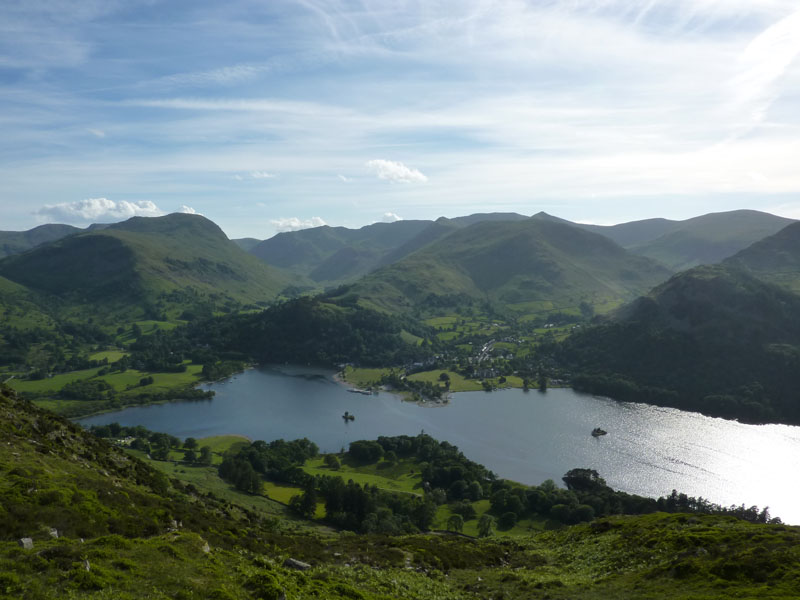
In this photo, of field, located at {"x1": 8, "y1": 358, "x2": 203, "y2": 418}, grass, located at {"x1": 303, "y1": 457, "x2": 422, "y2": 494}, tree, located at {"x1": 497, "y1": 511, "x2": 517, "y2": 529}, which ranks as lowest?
field, located at {"x1": 8, "y1": 358, "x2": 203, "y2": 418}

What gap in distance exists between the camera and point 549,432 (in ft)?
487

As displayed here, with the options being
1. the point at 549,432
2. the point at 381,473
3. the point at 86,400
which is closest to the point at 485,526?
the point at 381,473

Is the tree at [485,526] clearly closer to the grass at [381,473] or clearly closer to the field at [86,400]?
the grass at [381,473]

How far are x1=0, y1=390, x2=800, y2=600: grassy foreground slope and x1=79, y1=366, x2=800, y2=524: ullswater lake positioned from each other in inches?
2977

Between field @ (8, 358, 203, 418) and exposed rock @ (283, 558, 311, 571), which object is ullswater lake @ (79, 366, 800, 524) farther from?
exposed rock @ (283, 558, 311, 571)

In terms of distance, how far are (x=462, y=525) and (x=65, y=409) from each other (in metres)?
144

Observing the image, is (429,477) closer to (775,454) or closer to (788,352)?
(775,454)

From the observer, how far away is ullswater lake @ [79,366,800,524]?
116m

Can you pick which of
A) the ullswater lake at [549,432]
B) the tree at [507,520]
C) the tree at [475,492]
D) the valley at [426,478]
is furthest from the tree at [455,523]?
the ullswater lake at [549,432]

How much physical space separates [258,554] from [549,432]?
131851 millimetres

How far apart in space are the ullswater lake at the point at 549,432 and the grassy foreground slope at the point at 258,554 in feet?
248

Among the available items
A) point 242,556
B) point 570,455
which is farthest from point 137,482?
point 570,455

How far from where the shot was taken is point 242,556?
96.4 ft

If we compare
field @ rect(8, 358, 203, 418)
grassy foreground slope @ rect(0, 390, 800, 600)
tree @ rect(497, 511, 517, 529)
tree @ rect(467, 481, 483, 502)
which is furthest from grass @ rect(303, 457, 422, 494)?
field @ rect(8, 358, 203, 418)
